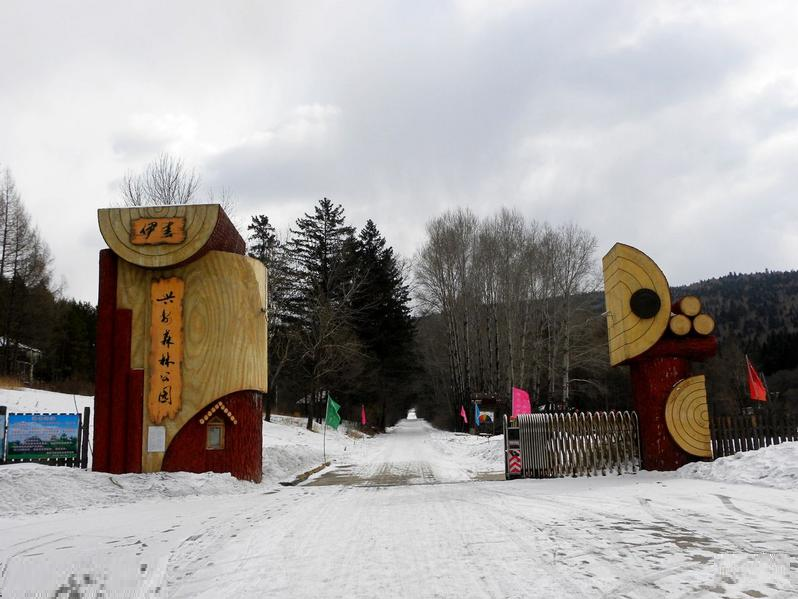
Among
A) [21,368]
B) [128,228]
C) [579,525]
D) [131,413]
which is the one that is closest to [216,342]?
[131,413]

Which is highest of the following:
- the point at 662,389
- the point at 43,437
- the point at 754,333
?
the point at 754,333

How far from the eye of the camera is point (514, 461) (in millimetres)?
15305

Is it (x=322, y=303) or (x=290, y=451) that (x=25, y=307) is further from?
(x=290, y=451)

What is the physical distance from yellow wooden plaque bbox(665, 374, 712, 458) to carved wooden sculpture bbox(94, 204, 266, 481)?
1025 cm

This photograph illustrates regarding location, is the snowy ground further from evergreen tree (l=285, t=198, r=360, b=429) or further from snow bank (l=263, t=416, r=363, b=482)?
evergreen tree (l=285, t=198, r=360, b=429)

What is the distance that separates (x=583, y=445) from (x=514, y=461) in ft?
5.77

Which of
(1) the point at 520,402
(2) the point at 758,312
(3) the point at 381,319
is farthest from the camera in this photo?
(2) the point at 758,312

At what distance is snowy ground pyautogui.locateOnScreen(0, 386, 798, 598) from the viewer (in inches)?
214

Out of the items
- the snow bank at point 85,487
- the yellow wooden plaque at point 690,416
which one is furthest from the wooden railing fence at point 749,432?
the snow bank at point 85,487

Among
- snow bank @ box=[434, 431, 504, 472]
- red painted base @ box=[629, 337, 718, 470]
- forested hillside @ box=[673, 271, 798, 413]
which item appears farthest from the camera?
forested hillside @ box=[673, 271, 798, 413]

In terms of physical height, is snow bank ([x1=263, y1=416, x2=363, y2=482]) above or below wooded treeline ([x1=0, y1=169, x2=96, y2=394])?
below

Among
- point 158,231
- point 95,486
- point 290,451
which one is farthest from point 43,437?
point 290,451

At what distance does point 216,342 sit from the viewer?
14844 millimetres

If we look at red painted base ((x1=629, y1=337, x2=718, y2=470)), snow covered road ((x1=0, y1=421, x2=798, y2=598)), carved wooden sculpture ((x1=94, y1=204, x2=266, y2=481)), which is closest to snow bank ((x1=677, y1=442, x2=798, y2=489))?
snow covered road ((x1=0, y1=421, x2=798, y2=598))
